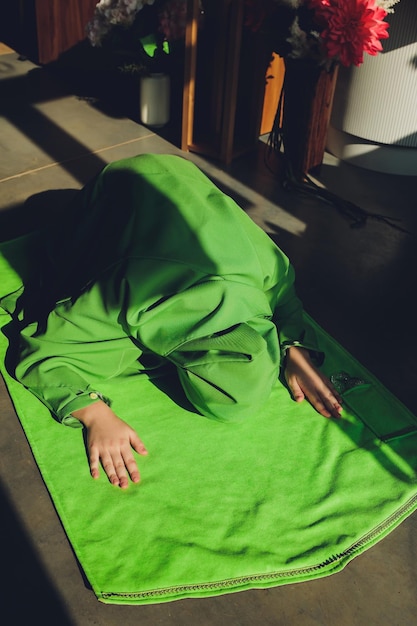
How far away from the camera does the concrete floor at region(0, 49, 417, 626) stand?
1.37 meters

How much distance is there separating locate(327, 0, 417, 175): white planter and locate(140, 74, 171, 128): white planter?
813 millimetres

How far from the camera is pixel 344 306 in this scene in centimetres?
222

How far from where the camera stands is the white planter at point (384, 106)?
2607mm

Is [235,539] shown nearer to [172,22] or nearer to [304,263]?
[304,263]

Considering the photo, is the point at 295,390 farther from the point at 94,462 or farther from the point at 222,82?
the point at 222,82

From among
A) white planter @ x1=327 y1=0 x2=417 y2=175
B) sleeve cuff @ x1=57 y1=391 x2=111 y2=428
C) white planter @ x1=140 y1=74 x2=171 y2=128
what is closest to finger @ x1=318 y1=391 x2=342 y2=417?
sleeve cuff @ x1=57 y1=391 x2=111 y2=428

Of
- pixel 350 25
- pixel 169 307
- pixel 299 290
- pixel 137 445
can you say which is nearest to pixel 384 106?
pixel 350 25

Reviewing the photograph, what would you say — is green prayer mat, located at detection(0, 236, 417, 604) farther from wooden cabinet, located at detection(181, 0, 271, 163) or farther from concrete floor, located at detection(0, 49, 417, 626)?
wooden cabinet, located at detection(181, 0, 271, 163)

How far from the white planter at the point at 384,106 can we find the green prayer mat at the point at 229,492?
1.37 metres

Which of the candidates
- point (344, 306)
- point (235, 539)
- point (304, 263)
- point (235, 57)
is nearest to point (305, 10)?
point (235, 57)

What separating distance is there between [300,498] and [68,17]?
10.1 feet

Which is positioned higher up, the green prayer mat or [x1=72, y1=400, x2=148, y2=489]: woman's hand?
[x1=72, y1=400, x2=148, y2=489]: woman's hand

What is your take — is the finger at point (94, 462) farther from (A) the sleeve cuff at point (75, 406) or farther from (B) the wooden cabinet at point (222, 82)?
(B) the wooden cabinet at point (222, 82)

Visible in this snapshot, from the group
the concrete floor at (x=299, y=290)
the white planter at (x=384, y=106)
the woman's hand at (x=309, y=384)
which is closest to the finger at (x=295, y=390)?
the woman's hand at (x=309, y=384)
